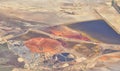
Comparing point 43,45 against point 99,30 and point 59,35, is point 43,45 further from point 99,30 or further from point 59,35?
point 99,30

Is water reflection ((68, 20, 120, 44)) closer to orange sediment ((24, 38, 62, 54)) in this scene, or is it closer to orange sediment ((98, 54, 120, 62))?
orange sediment ((98, 54, 120, 62))

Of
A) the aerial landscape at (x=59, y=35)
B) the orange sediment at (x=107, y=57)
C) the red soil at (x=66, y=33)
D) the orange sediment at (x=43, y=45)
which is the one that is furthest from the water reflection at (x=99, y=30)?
the orange sediment at (x=43, y=45)

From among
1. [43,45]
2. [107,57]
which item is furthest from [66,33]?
[107,57]

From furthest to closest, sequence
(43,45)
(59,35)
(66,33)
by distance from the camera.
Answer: (66,33) → (59,35) → (43,45)

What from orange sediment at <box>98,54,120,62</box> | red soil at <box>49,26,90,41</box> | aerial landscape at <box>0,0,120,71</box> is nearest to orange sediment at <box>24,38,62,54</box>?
aerial landscape at <box>0,0,120,71</box>

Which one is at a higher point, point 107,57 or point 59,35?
point 59,35

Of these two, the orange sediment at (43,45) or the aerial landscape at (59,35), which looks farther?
the orange sediment at (43,45)

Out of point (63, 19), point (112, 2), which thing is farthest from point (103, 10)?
point (63, 19)

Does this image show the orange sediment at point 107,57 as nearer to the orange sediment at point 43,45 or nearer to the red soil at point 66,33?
the red soil at point 66,33

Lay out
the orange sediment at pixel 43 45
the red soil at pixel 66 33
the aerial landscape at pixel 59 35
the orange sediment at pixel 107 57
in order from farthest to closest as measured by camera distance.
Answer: the red soil at pixel 66 33
the orange sediment at pixel 43 45
the orange sediment at pixel 107 57
the aerial landscape at pixel 59 35

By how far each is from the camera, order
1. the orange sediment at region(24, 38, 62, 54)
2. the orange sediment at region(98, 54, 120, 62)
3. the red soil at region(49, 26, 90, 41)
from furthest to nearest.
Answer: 1. the red soil at region(49, 26, 90, 41)
2. the orange sediment at region(24, 38, 62, 54)
3. the orange sediment at region(98, 54, 120, 62)
